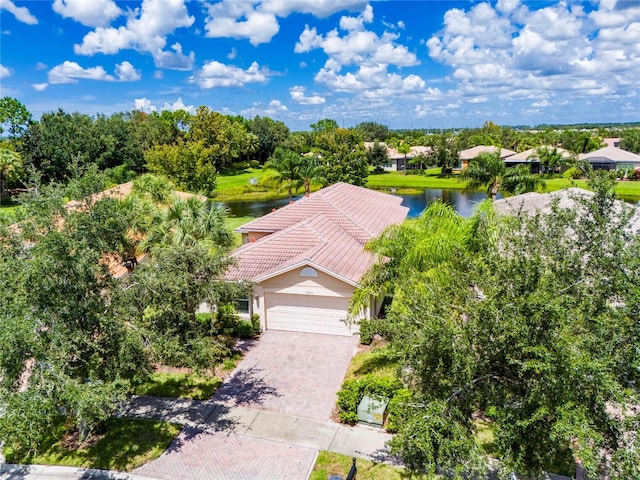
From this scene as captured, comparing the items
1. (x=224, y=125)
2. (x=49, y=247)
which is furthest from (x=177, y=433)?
(x=224, y=125)

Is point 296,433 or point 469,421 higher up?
point 469,421

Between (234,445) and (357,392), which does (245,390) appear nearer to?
(234,445)

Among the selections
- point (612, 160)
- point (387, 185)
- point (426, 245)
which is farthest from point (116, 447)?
point (612, 160)

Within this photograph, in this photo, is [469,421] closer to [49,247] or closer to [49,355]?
[49,355]

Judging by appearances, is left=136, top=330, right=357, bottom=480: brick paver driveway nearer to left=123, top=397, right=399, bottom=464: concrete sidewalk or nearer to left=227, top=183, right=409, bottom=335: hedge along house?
left=123, top=397, right=399, bottom=464: concrete sidewalk

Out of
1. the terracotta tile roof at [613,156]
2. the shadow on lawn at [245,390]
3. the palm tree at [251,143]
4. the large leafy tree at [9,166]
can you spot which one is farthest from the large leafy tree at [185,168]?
the terracotta tile roof at [613,156]

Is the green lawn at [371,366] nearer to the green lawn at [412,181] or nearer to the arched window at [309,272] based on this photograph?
the arched window at [309,272]

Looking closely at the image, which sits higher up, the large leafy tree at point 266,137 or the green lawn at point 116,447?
the large leafy tree at point 266,137
